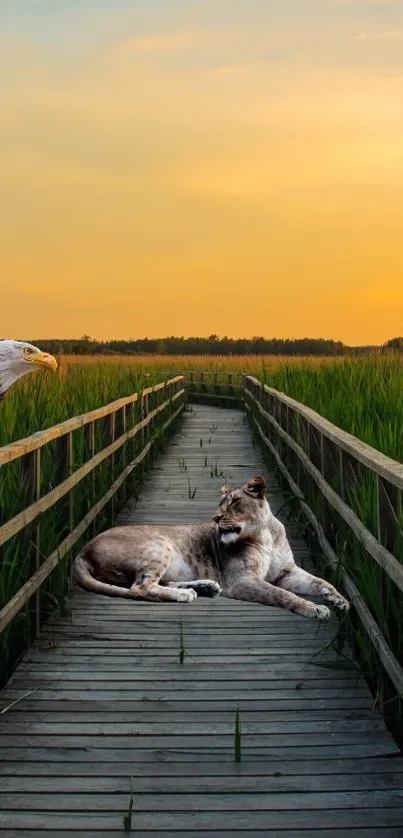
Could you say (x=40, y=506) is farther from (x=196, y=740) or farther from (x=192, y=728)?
(x=196, y=740)

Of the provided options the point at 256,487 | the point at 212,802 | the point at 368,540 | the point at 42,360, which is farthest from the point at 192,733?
the point at 42,360

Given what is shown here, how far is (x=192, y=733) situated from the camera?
416 centimetres

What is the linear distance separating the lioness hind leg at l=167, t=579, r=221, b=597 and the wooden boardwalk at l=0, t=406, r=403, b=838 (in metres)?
0.11

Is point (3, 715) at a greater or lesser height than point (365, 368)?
lesser

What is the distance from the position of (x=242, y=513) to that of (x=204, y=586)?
0.51m

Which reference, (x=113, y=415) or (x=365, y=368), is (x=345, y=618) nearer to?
(x=113, y=415)

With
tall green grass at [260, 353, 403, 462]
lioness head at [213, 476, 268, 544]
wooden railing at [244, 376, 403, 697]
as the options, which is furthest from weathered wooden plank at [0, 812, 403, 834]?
tall green grass at [260, 353, 403, 462]

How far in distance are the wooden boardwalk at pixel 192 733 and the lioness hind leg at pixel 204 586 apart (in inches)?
4.4

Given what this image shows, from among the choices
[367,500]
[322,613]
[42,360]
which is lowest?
[322,613]

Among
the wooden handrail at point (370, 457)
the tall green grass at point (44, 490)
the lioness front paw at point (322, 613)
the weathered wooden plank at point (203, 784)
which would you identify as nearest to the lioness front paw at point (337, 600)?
the lioness front paw at point (322, 613)

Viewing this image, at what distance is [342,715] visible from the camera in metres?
4.38

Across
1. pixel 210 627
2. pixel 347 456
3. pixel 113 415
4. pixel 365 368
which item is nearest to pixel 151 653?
pixel 210 627

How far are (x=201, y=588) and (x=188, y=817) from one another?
3.01m

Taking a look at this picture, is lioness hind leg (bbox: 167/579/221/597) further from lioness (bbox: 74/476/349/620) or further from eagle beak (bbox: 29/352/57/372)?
eagle beak (bbox: 29/352/57/372)
